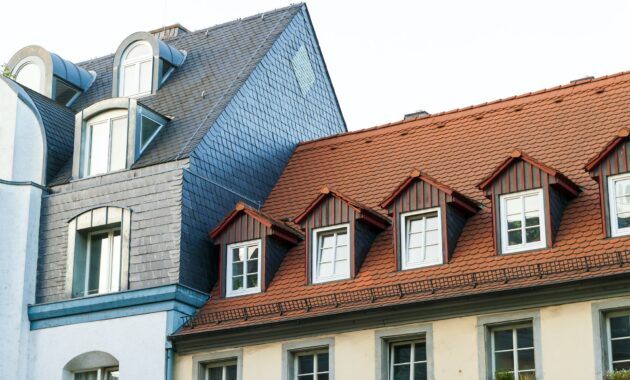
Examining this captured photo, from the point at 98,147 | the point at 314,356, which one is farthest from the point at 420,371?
the point at 98,147

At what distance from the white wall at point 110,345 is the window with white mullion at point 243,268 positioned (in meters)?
2.21

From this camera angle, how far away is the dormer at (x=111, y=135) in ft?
132

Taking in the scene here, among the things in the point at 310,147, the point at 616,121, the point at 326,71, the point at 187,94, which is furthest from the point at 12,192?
the point at 616,121

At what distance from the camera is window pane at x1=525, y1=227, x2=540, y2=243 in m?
33.6

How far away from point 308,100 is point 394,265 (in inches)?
518

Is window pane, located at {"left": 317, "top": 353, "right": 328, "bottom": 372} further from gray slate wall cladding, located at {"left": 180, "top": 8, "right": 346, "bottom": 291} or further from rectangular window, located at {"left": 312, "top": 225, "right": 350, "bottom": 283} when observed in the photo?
gray slate wall cladding, located at {"left": 180, "top": 8, "right": 346, "bottom": 291}

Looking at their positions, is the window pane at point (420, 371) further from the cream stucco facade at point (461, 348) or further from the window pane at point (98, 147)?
the window pane at point (98, 147)

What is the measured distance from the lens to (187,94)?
43.4m

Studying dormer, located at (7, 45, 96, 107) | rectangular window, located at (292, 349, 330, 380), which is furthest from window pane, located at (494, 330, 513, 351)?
dormer, located at (7, 45, 96, 107)

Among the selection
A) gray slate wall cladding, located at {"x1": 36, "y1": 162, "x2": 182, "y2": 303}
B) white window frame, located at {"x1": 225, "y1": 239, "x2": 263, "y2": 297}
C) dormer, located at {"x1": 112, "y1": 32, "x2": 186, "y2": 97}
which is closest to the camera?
white window frame, located at {"x1": 225, "y1": 239, "x2": 263, "y2": 297}

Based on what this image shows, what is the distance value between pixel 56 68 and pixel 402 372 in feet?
63.5

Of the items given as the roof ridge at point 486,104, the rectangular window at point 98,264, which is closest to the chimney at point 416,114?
the roof ridge at point 486,104

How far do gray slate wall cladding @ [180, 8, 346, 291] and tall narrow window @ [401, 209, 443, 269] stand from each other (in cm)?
597

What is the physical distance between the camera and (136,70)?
4556 cm
